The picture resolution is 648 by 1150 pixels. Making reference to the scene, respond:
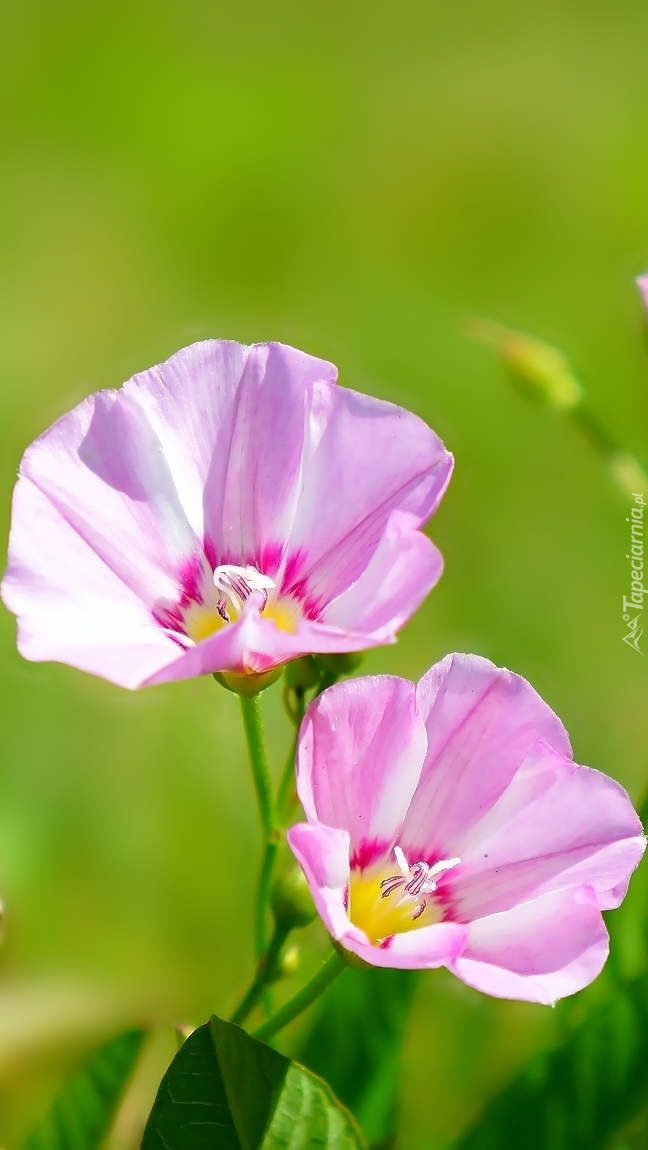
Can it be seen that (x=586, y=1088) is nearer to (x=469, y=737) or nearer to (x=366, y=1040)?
(x=366, y=1040)

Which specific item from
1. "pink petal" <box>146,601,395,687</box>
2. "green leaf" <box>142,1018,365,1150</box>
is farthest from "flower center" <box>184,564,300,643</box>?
"green leaf" <box>142,1018,365,1150</box>

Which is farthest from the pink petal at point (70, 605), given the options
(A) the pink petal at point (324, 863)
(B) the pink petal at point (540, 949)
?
(B) the pink petal at point (540, 949)

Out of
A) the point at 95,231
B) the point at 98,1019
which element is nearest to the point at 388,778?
the point at 98,1019

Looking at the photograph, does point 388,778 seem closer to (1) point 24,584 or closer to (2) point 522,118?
(1) point 24,584

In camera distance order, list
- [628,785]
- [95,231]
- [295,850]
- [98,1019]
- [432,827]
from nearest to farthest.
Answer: [295,850] < [432,827] < [98,1019] < [628,785] < [95,231]

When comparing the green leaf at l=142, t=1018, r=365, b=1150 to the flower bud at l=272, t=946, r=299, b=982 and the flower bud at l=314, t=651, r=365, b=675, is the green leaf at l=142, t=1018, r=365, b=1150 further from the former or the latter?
the flower bud at l=314, t=651, r=365, b=675

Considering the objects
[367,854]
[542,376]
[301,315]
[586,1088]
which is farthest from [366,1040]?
[301,315]

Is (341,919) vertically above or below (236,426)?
below
